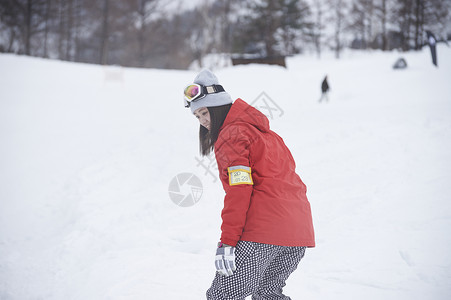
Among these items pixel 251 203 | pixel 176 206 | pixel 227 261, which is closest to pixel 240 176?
pixel 251 203

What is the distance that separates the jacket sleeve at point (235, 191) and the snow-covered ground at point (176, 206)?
1429mm

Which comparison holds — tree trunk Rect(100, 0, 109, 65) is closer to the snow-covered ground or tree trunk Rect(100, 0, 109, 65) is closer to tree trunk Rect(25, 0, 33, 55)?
tree trunk Rect(25, 0, 33, 55)

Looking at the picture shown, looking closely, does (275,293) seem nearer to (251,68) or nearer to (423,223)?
(423,223)

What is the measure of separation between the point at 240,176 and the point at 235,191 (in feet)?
0.26

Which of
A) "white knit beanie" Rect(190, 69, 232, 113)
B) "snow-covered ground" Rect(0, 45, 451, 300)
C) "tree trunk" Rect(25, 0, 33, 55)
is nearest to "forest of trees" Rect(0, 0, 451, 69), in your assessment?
"tree trunk" Rect(25, 0, 33, 55)

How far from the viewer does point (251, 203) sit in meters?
1.59

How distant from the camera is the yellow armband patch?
1504mm

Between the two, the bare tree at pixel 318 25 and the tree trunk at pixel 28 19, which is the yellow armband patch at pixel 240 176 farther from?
the bare tree at pixel 318 25

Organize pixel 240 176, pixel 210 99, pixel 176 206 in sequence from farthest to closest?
pixel 176 206, pixel 210 99, pixel 240 176

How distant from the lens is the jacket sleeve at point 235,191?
150cm

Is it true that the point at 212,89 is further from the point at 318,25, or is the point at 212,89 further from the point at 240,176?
the point at 318,25

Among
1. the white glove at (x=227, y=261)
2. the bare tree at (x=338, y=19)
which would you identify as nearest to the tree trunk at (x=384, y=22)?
the bare tree at (x=338, y=19)

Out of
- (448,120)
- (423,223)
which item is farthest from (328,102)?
(423,223)

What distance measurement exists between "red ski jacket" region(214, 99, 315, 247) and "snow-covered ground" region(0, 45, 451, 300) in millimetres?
1355
